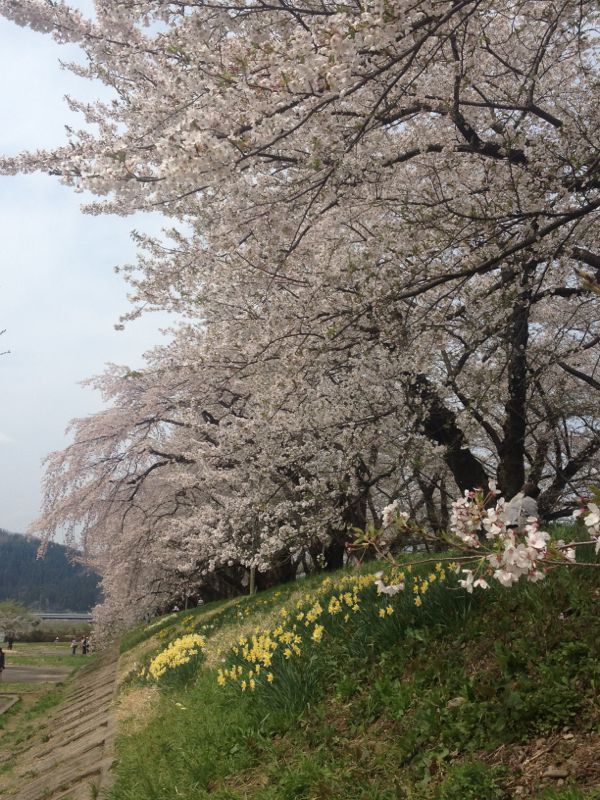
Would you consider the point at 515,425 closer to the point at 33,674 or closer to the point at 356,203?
the point at 356,203

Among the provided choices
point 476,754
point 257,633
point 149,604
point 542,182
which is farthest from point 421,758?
point 149,604

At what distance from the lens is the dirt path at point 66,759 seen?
561cm

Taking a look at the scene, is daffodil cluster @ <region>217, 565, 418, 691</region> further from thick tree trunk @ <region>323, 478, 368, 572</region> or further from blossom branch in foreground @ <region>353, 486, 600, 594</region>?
thick tree trunk @ <region>323, 478, 368, 572</region>

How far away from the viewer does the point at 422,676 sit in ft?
13.5

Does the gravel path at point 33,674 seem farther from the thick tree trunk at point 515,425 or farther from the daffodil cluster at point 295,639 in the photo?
the thick tree trunk at point 515,425

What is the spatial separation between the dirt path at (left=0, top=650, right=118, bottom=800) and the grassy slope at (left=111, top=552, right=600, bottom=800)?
1.65 ft

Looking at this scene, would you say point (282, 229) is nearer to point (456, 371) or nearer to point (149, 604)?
point (456, 371)

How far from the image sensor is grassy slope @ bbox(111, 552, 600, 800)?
10.6 feet

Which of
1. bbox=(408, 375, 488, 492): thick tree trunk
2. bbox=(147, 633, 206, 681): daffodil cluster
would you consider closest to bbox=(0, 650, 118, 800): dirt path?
bbox=(147, 633, 206, 681): daffodil cluster

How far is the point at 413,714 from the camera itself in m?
3.87

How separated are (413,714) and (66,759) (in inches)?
191

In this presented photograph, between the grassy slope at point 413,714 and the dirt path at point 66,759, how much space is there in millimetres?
504

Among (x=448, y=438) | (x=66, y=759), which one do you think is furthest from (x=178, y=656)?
(x=448, y=438)

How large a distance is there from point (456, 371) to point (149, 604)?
88.7 feet
